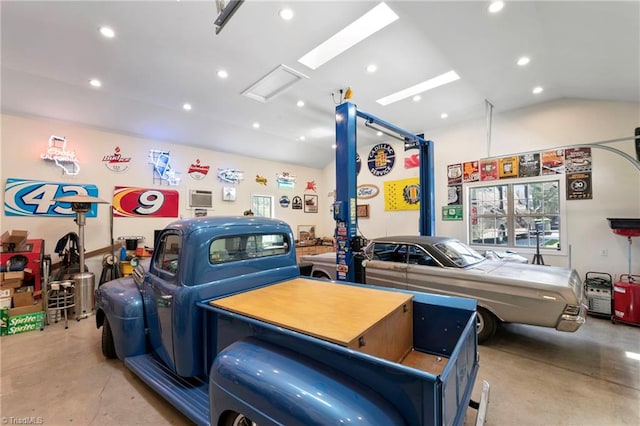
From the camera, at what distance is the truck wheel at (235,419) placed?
1515 millimetres

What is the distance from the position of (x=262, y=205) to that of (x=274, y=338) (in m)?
7.14

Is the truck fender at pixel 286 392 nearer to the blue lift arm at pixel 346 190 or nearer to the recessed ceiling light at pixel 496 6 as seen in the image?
the blue lift arm at pixel 346 190

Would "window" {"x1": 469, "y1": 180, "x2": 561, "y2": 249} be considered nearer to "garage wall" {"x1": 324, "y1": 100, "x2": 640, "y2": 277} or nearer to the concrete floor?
"garage wall" {"x1": 324, "y1": 100, "x2": 640, "y2": 277}

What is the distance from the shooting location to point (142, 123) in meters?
5.68

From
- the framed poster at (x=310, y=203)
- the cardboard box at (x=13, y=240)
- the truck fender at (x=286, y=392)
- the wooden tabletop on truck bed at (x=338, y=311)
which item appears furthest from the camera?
the framed poster at (x=310, y=203)

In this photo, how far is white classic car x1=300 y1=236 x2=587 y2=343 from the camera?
2877mm

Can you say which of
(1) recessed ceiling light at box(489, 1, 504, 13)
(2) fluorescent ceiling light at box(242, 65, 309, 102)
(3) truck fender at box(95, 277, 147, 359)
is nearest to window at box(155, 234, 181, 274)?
(3) truck fender at box(95, 277, 147, 359)

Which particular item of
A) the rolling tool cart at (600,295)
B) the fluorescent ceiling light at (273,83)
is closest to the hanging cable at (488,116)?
the rolling tool cart at (600,295)

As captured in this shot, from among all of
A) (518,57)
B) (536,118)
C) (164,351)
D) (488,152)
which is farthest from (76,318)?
(536,118)

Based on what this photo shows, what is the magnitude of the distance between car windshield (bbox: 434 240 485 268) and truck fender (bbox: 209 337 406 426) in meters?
3.04

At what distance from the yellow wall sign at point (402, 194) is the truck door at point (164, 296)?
21.0 ft

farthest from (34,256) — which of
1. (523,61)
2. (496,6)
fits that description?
(523,61)

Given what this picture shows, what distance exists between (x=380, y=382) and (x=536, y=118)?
21.7 ft

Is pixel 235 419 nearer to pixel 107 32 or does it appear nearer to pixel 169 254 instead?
pixel 169 254
